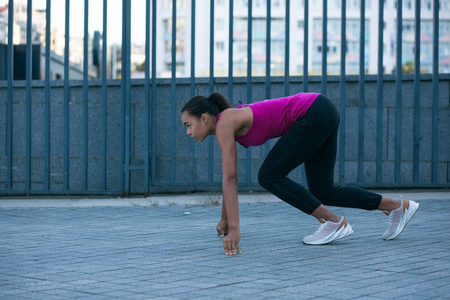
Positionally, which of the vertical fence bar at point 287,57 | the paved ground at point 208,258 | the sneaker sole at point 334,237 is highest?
the vertical fence bar at point 287,57

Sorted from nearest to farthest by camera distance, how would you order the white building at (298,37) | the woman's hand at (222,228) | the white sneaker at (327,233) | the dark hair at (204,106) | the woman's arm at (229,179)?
1. the woman's arm at (229,179)
2. the dark hair at (204,106)
3. the white sneaker at (327,233)
4. the woman's hand at (222,228)
5. the white building at (298,37)

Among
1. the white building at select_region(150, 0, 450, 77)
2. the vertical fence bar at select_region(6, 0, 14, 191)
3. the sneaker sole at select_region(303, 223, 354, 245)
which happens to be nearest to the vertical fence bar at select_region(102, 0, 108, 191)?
the vertical fence bar at select_region(6, 0, 14, 191)

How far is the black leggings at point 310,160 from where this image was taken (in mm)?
4309

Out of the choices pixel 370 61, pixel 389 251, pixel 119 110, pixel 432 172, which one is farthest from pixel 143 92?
pixel 370 61

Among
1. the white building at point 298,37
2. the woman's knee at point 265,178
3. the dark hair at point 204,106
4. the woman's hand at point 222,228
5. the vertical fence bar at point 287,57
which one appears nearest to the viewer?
the dark hair at point 204,106

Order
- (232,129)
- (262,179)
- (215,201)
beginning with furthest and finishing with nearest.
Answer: (215,201) → (262,179) → (232,129)

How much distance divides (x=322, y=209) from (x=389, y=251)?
0.52 meters

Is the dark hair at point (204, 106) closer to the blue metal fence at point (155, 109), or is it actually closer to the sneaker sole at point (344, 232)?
the sneaker sole at point (344, 232)

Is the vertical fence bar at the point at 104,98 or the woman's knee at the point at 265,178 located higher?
the vertical fence bar at the point at 104,98

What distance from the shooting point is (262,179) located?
4.40m

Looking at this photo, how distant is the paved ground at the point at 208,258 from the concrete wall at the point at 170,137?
4.21 ft

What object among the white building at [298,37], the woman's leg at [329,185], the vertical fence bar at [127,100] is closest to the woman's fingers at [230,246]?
the woman's leg at [329,185]

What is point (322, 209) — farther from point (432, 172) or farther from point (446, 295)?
point (432, 172)

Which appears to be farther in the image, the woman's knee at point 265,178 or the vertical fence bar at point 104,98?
the vertical fence bar at point 104,98
